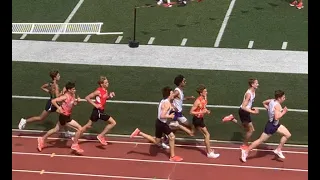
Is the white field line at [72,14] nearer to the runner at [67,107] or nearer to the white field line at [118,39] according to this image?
the white field line at [118,39]

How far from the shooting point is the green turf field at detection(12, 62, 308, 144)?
636 inches

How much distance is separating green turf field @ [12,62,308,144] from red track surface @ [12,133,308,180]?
0.95 m

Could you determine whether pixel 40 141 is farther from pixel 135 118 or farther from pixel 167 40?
pixel 167 40

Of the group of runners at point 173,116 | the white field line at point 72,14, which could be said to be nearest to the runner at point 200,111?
the group of runners at point 173,116

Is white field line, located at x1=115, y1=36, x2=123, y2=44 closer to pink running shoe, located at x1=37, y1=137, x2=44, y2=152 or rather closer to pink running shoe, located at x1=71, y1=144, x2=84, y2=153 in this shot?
pink running shoe, located at x1=37, y1=137, x2=44, y2=152

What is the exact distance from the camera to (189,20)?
23.2 m

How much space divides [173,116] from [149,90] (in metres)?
4.32

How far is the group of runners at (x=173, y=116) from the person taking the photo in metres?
13.8

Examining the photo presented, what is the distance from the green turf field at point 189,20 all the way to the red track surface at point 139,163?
23.6 feet

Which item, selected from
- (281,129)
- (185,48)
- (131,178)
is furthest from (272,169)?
(185,48)

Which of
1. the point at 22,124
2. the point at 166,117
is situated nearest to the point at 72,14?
the point at 22,124

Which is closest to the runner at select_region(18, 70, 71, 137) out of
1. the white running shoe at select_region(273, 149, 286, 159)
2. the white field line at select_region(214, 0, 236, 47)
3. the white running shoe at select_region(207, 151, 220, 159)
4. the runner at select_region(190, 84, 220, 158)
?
the runner at select_region(190, 84, 220, 158)

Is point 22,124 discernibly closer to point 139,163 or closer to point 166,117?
point 139,163
